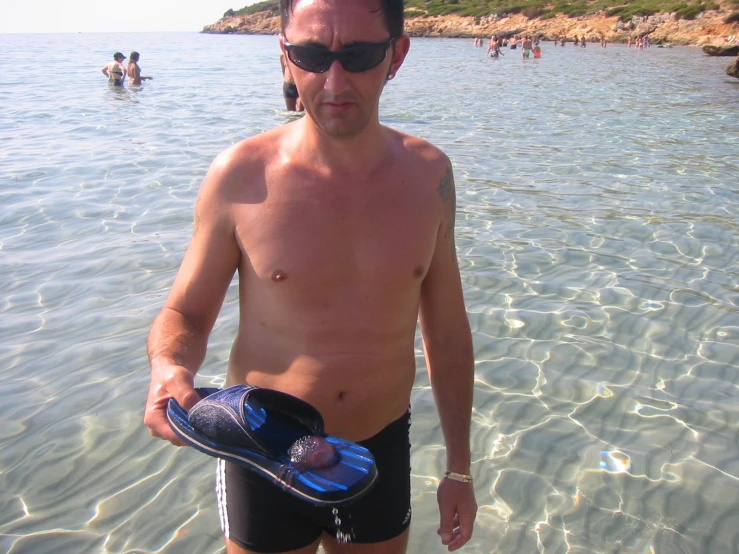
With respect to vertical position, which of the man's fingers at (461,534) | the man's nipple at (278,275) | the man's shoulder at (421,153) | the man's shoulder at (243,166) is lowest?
the man's fingers at (461,534)

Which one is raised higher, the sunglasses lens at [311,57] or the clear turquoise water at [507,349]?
the sunglasses lens at [311,57]

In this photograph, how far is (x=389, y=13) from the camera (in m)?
1.79

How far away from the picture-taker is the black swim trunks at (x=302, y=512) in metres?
1.80

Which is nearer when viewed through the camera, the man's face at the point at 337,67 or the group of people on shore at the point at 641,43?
the man's face at the point at 337,67

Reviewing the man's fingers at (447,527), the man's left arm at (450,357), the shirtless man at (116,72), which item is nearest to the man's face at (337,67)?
the man's left arm at (450,357)

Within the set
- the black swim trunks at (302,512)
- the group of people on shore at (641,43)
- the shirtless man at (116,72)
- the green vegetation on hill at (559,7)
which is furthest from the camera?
the green vegetation on hill at (559,7)

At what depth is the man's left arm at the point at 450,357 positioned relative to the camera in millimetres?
2016

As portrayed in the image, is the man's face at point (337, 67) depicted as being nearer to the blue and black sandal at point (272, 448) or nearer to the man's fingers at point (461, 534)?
the blue and black sandal at point (272, 448)

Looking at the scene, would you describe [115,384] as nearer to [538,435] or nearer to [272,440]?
[538,435]

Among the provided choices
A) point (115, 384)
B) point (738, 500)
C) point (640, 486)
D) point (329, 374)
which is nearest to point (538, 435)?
point (640, 486)

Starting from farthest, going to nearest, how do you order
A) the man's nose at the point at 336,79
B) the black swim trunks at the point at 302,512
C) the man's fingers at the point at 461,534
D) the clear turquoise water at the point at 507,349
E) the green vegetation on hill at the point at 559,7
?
the green vegetation on hill at the point at 559,7
the clear turquoise water at the point at 507,349
the man's fingers at the point at 461,534
the black swim trunks at the point at 302,512
the man's nose at the point at 336,79

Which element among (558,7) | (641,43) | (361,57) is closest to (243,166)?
(361,57)

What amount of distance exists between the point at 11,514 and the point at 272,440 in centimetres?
219

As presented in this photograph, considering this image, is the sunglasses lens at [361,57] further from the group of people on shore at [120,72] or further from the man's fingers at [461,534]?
the group of people on shore at [120,72]
